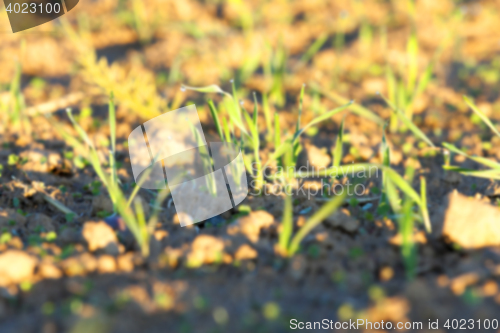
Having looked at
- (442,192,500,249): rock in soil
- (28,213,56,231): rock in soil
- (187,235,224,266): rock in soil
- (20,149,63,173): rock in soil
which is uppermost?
(20,149,63,173): rock in soil

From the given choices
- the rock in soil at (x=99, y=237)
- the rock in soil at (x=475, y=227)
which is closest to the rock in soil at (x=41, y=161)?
the rock in soil at (x=99, y=237)

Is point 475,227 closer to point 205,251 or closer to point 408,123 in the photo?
point 408,123

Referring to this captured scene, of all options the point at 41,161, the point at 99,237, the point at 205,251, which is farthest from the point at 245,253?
the point at 41,161

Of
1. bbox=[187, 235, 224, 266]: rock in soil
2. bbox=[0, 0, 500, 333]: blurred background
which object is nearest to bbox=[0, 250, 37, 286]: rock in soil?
bbox=[0, 0, 500, 333]: blurred background

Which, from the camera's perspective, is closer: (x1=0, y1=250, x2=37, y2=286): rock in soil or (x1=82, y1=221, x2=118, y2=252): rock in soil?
(x1=0, y1=250, x2=37, y2=286): rock in soil

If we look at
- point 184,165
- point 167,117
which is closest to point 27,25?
point 167,117

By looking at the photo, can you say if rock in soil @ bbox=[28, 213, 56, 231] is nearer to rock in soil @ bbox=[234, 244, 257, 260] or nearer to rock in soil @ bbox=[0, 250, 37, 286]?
rock in soil @ bbox=[0, 250, 37, 286]
